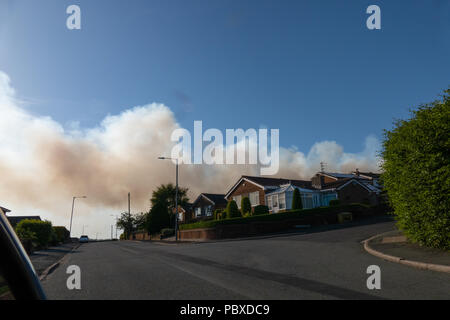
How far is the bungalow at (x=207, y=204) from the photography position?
64.7m

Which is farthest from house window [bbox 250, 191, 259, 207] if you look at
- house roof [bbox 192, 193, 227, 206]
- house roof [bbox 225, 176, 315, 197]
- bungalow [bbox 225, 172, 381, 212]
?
house roof [bbox 192, 193, 227, 206]

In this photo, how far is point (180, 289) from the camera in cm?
721

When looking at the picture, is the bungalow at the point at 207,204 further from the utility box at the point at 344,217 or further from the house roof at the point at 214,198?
the utility box at the point at 344,217

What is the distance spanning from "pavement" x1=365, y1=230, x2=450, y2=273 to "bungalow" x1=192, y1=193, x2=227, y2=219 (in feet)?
169

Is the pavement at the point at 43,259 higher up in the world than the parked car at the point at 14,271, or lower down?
lower down

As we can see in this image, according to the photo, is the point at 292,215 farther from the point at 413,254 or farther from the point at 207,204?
the point at 207,204

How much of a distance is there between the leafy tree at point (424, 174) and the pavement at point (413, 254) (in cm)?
49

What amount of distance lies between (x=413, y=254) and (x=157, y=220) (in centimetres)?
5465

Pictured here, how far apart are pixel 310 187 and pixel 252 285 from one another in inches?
1962

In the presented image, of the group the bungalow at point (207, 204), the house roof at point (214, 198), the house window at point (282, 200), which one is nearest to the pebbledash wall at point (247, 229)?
the house window at point (282, 200)

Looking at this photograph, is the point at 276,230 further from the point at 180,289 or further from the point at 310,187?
the point at 180,289

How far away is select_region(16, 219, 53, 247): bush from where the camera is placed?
88.6 feet

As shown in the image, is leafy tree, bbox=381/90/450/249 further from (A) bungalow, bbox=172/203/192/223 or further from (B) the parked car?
(A) bungalow, bbox=172/203/192/223

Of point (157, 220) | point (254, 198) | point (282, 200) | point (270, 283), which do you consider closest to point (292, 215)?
point (282, 200)
